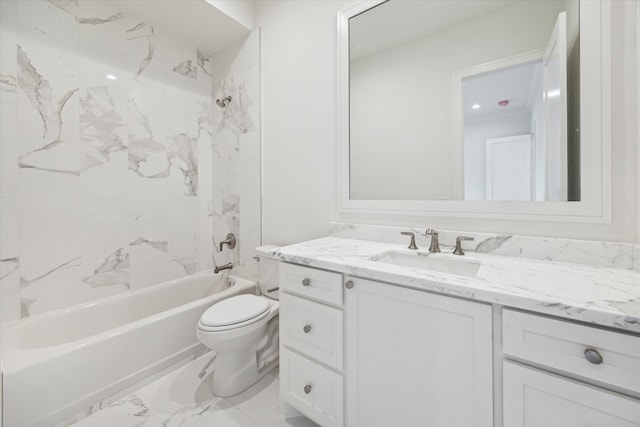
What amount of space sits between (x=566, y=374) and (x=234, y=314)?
1395mm

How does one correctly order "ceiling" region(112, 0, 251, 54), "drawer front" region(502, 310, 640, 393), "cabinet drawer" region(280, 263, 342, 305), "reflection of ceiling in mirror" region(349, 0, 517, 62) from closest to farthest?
"drawer front" region(502, 310, 640, 393), "cabinet drawer" region(280, 263, 342, 305), "reflection of ceiling in mirror" region(349, 0, 517, 62), "ceiling" region(112, 0, 251, 54)

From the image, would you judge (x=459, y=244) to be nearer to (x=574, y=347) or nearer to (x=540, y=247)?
(x=540, y=247)

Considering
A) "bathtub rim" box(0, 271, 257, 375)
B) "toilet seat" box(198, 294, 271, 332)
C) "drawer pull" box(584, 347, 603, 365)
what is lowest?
"bathtub rim" box(0, 271, 257, 375)

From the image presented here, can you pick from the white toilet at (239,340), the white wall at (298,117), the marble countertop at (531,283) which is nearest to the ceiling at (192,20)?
the white wall at (298,117)

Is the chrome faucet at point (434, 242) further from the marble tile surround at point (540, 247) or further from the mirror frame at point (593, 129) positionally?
the mirror frame at point (593, 129)

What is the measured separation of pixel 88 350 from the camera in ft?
4.51

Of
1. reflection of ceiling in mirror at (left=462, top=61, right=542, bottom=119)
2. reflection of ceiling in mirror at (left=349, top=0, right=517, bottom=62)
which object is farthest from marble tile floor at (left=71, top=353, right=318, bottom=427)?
reflection of ceiling in mirror at (left=349, top=0, right=517, bottom=62)

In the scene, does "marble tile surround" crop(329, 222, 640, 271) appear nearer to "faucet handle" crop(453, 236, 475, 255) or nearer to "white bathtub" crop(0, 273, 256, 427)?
"faucet handle" crop(453, 236, 475, 255)

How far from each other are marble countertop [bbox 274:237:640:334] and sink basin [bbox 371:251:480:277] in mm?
19

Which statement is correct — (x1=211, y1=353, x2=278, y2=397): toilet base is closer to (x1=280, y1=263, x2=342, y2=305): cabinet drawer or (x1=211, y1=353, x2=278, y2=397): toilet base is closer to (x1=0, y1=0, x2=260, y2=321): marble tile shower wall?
(x1=280, y1=263, x2=342, y2=305): cabinet drawer

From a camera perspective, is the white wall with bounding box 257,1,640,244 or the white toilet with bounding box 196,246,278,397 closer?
the white toilet with bounding box 196,246,278,397

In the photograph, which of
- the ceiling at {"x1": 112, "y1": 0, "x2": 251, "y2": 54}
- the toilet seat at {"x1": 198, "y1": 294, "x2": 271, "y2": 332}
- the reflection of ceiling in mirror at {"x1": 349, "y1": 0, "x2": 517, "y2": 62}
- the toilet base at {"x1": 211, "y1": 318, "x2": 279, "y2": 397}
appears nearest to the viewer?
the reflection of ceiling in mirror at {"x1": 349, "y1": 0, "x2": 517, "y2": 62}

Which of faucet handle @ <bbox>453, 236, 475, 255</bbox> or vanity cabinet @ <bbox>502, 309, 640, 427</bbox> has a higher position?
faucet handle @ <bbox>453, 236, 475, 255</bbox>

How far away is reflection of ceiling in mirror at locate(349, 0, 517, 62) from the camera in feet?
4.30
